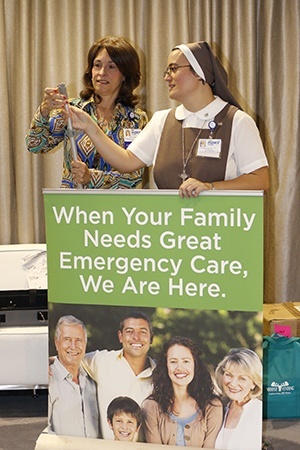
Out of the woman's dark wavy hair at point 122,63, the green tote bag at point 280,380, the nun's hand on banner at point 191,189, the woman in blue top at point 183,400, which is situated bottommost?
the green tote bag at point 280,380

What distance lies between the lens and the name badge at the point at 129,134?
121 inches

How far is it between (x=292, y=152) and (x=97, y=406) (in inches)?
92.4

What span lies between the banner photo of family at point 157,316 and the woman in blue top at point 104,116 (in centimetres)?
66

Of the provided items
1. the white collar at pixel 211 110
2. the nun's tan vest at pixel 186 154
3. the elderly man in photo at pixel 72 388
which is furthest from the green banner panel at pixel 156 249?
the white collar at pixel 211 110

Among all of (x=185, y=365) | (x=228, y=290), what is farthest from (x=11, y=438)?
(x=228, y=290)

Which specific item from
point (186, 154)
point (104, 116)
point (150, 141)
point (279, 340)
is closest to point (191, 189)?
point (186, 154)

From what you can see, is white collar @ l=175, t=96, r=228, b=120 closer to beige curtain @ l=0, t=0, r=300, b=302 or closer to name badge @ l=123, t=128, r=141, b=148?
name badge @ l=123, t=128, r=141, b=148

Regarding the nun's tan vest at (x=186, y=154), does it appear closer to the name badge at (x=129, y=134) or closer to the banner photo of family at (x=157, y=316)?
the banner photo of family at (x=157, y=316)

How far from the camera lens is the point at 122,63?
10.2ft

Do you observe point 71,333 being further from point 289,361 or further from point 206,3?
point 206,3

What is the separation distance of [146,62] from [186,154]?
1.78 metres

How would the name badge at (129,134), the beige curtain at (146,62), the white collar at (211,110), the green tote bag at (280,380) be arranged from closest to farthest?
the white collar at (211,110)
the name badge at (129,134)
the green tote bag at (280,380)
the beige curtain at (146,62)

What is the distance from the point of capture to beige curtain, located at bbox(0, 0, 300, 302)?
4156 millimetres

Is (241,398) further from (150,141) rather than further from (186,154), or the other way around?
(150,141)
